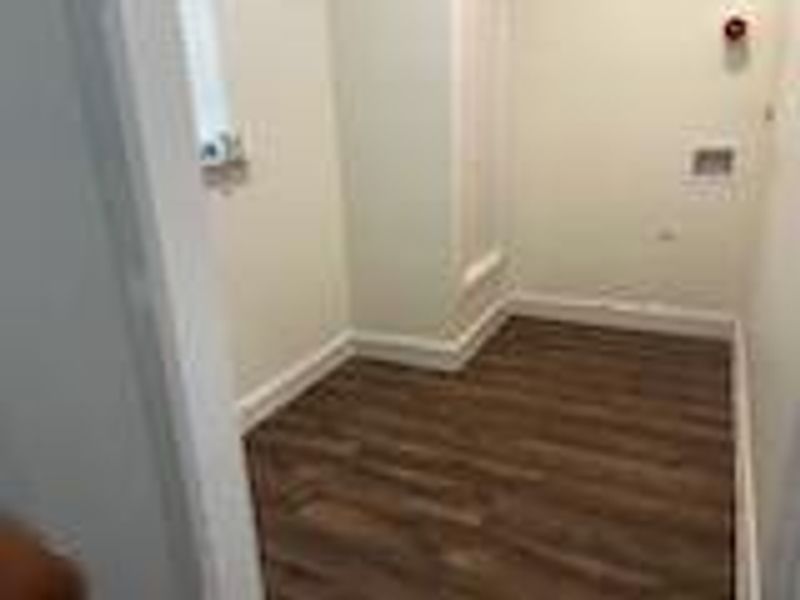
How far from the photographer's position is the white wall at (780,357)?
1.43 meters

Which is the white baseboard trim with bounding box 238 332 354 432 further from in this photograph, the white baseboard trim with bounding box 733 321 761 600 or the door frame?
the white baseboard trim with bounding box 733 321 761 600

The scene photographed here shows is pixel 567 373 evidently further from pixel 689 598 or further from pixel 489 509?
pixel 689 598

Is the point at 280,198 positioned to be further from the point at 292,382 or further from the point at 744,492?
the point at 744,492

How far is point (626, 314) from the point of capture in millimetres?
3719

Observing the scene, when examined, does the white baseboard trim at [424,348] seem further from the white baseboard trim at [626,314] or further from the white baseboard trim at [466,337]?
the white baseboard trim at [626,314]

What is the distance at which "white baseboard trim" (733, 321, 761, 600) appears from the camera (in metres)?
1.90

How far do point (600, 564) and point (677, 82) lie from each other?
213 cm

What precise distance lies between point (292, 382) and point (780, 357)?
1856mm

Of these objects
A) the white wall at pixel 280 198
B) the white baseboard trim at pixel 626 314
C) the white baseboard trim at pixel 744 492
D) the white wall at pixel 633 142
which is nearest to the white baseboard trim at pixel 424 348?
the white wall at pixel 280 198

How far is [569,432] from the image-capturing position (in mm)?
2830

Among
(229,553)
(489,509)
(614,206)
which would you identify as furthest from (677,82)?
(229,553)

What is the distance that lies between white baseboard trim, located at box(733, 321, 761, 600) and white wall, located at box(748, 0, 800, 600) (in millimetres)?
73

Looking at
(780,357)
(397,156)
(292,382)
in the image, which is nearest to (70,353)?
(780,357)

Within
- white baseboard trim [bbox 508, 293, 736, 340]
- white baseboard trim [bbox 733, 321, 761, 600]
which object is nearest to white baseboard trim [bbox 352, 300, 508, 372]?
white baseboard trim [bbox 508, 293, 736, 340]
